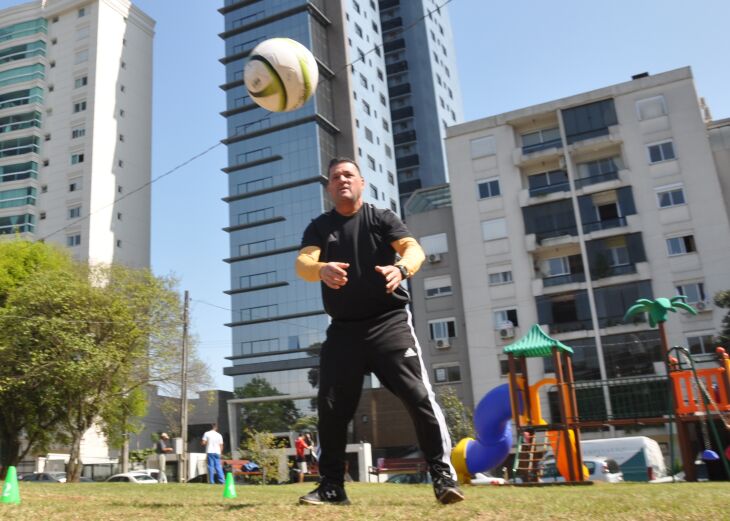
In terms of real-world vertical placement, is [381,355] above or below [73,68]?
below

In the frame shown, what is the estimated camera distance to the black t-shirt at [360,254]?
484cm

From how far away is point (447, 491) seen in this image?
172 inches

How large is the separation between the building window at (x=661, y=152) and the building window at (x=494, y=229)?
34.6ft

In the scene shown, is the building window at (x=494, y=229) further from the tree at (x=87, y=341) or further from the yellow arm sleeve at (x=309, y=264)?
the yellow arm sleeve at (x=309, y=264)

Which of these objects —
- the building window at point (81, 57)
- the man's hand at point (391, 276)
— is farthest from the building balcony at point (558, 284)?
the building window at point (81, 57)

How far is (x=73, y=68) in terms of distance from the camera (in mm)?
→ 72625

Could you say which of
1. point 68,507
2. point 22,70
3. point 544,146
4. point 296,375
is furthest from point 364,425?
point 22,70

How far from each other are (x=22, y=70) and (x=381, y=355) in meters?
81.2

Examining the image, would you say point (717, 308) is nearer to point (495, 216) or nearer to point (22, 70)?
point (495, 216)

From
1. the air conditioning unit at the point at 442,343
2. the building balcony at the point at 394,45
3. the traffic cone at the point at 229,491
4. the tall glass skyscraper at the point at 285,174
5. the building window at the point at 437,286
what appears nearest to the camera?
the traffic cone at the point at 229,491

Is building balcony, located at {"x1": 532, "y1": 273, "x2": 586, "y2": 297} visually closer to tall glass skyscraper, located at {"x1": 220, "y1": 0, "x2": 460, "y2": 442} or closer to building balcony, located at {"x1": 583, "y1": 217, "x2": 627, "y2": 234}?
building balcony, located at {"x1": 583, "y1": 217, "x2": 627, "y2": 234}

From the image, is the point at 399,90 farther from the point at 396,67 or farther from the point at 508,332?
the point at 508,332

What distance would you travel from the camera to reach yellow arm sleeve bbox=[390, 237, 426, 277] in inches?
188

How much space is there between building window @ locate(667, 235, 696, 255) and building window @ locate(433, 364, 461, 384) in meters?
16.3
